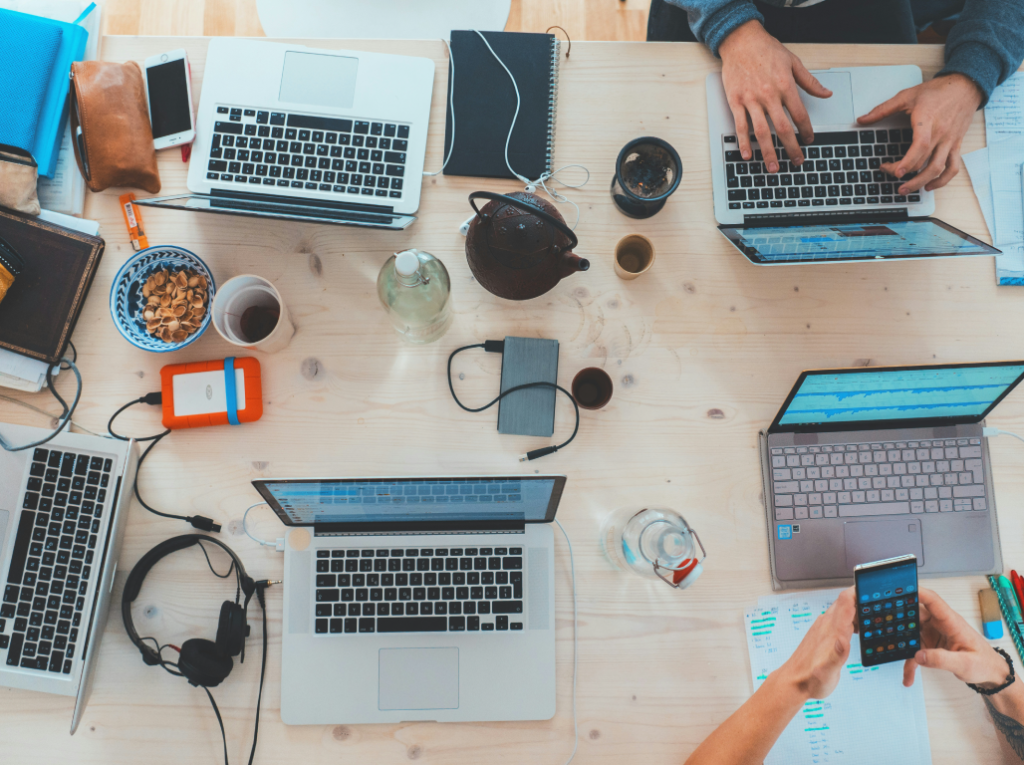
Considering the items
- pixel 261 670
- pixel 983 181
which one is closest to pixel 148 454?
pixel 261 670

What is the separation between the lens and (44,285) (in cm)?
95

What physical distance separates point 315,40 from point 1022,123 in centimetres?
128

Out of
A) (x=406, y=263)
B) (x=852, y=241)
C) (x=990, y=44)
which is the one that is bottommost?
(x=406, y=263)

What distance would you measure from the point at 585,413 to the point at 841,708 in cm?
62

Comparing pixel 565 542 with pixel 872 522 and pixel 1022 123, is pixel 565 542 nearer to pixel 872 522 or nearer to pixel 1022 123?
pixel 872 522

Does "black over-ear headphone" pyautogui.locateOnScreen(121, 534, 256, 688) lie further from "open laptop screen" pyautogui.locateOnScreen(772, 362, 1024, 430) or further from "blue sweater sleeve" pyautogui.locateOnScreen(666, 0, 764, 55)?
"blue sweater sleeve" pyautogui.locateOnScreen(666, 0, 764, 55)

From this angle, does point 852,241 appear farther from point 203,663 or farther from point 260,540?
point 203,663

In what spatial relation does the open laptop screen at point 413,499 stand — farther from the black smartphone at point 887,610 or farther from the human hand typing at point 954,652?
the human hand typing at point 954,652

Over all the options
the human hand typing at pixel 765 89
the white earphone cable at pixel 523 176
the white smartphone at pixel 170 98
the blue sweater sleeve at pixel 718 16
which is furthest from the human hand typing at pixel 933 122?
the white smartphone at pixel 170 98

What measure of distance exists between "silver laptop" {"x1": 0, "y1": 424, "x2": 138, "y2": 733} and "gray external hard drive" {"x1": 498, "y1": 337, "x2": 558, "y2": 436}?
0.61 metres

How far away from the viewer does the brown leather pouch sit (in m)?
0.94

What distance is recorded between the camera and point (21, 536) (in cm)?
89

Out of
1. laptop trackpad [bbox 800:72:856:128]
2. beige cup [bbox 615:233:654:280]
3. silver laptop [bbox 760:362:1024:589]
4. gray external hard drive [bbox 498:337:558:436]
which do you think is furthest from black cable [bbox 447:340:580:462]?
laptop trackpad [bbox 800:72:856:128]

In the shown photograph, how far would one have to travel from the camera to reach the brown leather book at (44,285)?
94cm
